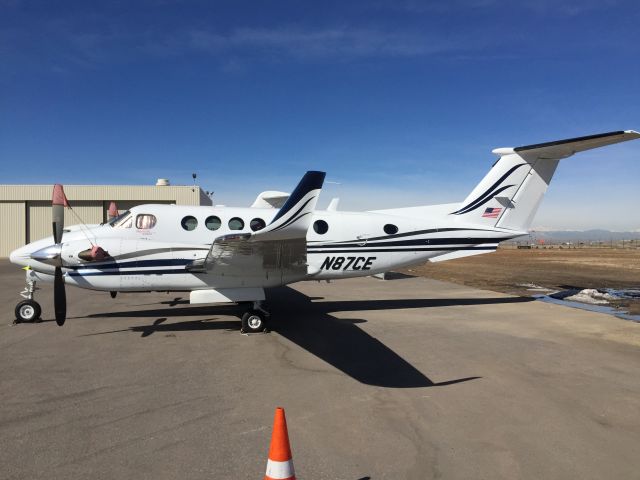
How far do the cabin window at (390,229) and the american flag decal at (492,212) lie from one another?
9.64 feet

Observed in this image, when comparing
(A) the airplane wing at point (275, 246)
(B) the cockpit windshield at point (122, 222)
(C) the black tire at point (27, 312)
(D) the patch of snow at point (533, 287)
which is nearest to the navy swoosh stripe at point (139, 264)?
(A) the airplane wing at point (275, 246)

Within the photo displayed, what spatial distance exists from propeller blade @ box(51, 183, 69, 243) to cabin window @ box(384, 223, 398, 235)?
7501 millimetres

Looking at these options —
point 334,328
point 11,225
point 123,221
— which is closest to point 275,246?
point 334,328

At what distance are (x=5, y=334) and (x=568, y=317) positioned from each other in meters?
13.7

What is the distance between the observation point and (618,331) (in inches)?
384

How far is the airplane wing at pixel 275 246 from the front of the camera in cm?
691

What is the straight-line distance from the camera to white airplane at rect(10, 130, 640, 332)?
29.6 ft

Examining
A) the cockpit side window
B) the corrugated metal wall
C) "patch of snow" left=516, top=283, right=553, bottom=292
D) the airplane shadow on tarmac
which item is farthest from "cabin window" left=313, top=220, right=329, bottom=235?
the corrugated metal wall

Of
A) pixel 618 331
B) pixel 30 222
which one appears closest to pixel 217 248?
pixel 618 331

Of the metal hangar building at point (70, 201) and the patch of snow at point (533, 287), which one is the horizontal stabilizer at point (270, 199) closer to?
the patch of snow at point (533, 287)

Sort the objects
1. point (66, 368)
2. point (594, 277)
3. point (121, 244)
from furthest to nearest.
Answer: point (594, 277), point (121, 244), point (66, 368)

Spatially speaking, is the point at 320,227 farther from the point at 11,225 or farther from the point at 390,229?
the point at 11,225

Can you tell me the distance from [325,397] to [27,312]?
8388 mm

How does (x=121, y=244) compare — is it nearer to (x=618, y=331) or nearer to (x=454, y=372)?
(x=454, y=372)
